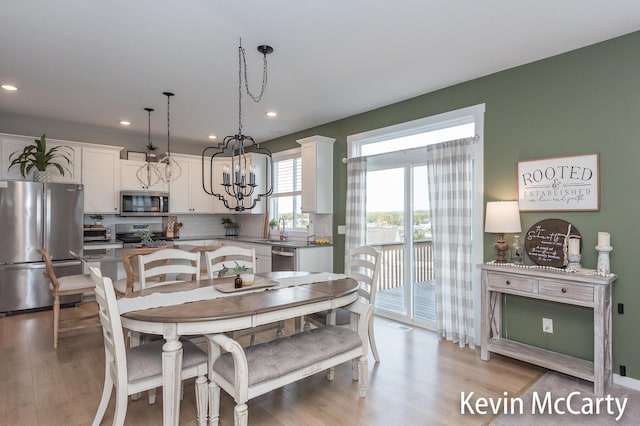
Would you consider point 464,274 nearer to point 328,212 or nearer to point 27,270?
point 328,212

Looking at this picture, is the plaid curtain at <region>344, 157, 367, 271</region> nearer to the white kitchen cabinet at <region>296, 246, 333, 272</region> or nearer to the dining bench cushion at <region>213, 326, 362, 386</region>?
the white kitchen cabinet at <region>296, 246, 333, 272</region>

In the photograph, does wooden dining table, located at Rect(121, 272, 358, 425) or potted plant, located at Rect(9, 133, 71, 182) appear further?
potted plant, located at Rect(9, 133, 71, 182)

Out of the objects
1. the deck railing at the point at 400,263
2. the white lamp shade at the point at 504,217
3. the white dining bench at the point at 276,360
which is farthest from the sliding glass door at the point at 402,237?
the white dining bench at the point at 276,360

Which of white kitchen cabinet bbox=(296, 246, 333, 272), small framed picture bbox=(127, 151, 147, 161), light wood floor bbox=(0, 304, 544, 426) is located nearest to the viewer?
light wood floor bbox=(0, 304, 544, 426)

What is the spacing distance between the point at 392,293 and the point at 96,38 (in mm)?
4034

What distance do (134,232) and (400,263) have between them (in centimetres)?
461

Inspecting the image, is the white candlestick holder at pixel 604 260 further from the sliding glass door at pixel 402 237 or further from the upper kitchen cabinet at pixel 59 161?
the upper kitchen cabinet at pixel 59 161

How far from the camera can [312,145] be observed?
5.20 m

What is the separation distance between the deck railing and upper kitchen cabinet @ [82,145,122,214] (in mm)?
4238

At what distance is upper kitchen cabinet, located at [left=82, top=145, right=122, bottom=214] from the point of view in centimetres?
548

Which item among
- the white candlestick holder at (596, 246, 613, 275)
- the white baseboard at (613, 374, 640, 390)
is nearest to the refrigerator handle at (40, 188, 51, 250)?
the white candlestick holder at (596, 246, 613, 275)

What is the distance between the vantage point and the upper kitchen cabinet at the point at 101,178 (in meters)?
5.48

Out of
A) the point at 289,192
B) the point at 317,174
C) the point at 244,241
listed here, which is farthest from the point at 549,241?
the point at 244,241

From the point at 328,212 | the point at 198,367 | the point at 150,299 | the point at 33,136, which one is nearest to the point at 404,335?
the point at 328,212
